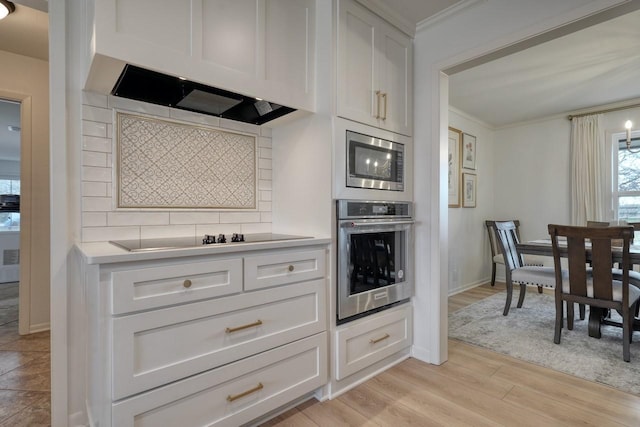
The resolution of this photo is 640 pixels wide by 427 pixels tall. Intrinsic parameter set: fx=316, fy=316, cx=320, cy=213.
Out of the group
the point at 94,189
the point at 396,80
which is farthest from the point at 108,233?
the point at 396,80

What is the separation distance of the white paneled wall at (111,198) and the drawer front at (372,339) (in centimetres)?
104

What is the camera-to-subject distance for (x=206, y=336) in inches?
52.4

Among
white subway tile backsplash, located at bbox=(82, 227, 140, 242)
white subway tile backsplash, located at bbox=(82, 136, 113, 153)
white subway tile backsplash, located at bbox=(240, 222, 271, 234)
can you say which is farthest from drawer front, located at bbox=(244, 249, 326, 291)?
white subway tile backsplash, located at bbox=(82, 136, 113, 153)

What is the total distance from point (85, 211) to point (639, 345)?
3.99 meters

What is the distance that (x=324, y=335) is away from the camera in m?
1.77

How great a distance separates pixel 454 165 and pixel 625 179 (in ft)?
7.03

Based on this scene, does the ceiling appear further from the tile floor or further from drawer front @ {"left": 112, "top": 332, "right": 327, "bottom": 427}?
the tile floor

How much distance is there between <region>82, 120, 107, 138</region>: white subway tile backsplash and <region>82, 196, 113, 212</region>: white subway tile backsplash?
1.04 ft

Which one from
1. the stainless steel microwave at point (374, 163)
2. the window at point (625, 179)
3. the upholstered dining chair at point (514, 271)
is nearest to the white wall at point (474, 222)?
the upholstered dining chair at point (514, 271)

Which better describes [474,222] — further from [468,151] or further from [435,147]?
[435,147]

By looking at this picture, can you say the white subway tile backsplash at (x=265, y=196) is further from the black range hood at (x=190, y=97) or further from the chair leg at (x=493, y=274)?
the chair leg at (x=493, y=274)

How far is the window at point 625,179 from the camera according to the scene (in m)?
4.00

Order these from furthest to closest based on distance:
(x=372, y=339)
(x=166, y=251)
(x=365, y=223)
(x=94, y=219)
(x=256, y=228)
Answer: (x=256, y=228), (x=372, y=339), (x=365, y=223), (x=94, y=219), (x=166, y=251)

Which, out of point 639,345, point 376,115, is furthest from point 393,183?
point 639,345
